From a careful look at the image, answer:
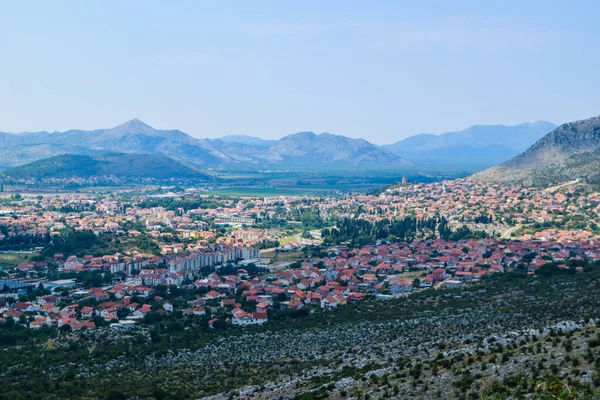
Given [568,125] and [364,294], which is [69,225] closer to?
[364,294]

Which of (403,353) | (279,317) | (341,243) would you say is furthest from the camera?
(341,243)

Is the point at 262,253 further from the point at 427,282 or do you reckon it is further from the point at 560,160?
the point at 560,160

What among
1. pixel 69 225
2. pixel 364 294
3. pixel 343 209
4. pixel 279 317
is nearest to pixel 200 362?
pixel 279 317

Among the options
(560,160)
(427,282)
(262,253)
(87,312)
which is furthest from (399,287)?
(560,160)

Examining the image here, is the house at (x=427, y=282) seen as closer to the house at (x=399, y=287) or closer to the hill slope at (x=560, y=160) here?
the house at (x=399, y=287)

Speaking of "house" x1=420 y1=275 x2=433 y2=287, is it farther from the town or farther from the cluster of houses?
the town

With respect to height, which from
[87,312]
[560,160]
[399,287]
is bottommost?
[87,312]

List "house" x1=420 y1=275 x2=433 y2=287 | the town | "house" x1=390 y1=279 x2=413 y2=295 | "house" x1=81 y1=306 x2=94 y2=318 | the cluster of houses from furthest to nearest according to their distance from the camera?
1. "house" x1=420 y1=275 x2=433 y2=287
2. "house" x1=390 y1=279 x2=413 y2=295
3. the town
4. the cluster of houses
5. "house" x1=81 y1=306 x2=94 y2=318

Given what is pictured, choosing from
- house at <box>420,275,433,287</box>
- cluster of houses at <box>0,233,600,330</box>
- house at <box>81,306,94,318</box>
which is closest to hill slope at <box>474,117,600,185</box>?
cluster of houses at <box>0,233,600,330</box>

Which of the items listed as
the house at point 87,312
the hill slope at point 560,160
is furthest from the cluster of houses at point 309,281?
the hill slope at point 560,160
